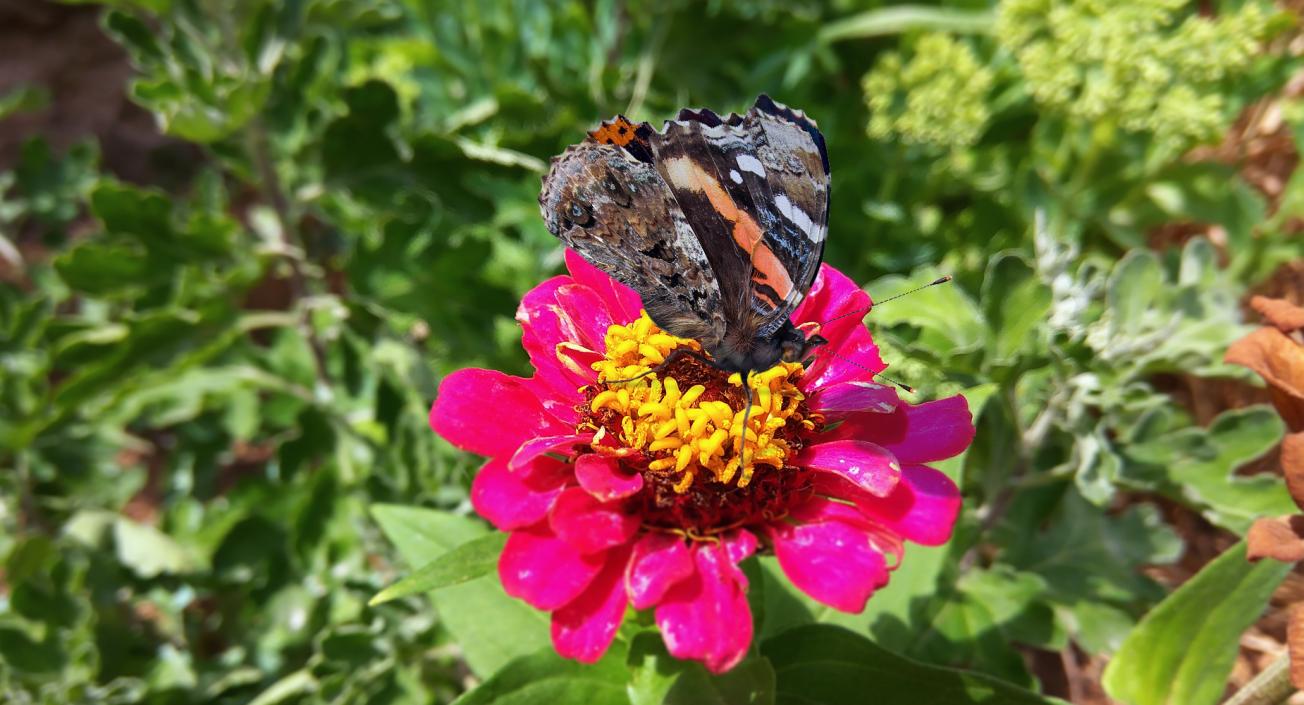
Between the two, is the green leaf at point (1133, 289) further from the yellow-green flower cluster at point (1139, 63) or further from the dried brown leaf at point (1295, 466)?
the yellow-green flower cluster at point (1139, 63)

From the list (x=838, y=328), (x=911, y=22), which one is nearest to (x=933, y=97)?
(x=911, y=22)

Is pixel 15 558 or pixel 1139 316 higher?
pixel 1139 316

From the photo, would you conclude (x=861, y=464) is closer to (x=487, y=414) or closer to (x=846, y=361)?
(x=846, y=361)

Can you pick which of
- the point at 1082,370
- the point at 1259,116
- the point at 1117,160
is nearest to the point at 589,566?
the point at 1082,370

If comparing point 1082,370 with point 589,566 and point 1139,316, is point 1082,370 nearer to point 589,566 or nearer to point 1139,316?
point 1139,316

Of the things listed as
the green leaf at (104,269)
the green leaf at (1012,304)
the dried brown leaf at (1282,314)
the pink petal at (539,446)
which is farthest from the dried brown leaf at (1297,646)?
the green leaf at (104,269)
